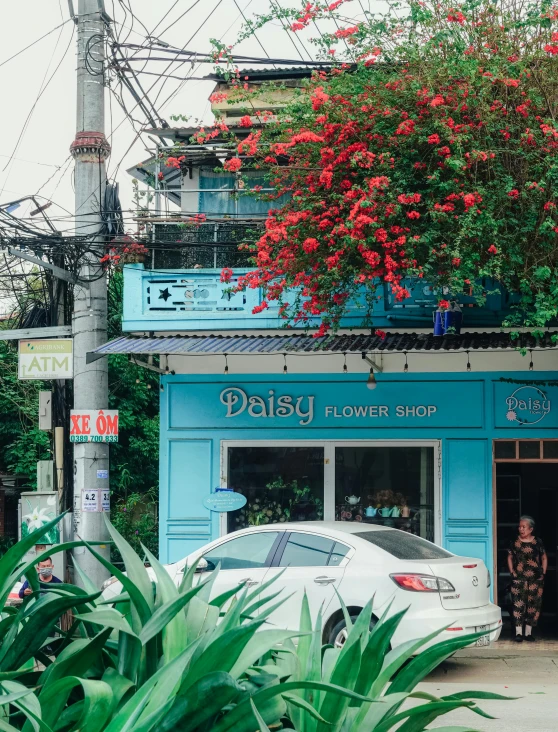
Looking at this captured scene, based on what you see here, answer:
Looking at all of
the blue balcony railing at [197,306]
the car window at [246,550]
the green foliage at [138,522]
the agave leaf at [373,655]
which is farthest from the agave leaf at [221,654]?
the green foliage at [138,522]

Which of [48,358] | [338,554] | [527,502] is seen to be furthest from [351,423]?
[48,358]

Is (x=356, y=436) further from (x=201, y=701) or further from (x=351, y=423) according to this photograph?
(x=201, y=701)

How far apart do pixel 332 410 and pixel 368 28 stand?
5.24 m

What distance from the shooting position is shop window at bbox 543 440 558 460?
1363cm

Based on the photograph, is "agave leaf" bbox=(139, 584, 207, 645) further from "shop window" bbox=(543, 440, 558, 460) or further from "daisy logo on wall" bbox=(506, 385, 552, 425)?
"shop window" bbox=(543, 440, 558, 460)

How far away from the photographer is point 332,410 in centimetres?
1418

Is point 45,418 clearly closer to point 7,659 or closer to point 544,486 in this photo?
point 544,486

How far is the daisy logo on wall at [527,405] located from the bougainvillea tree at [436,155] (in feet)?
7.73

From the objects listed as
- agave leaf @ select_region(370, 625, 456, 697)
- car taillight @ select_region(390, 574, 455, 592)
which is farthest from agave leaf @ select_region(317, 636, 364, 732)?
car taillight @ select_region(390, 574, 455, 592)

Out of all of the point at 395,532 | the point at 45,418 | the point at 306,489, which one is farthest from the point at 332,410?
the point at 45,418

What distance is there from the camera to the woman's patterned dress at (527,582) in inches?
500

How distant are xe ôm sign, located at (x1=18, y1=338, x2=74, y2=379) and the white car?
11.1 feet

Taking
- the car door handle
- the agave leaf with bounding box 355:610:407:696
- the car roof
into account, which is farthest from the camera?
the car roof

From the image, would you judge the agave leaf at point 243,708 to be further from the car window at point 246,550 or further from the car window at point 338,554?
the car window at point 246,550
